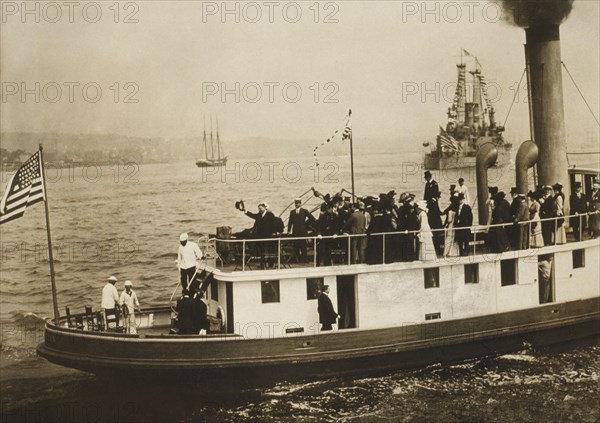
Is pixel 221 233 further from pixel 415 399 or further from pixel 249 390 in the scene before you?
pixel 415 399

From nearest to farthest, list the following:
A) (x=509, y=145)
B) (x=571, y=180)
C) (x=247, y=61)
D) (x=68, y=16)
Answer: (x=68, y=16) < (x=571, y=180) < (x=247, y=61) < (x=509, y=145)

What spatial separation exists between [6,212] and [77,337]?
2461 millimetres

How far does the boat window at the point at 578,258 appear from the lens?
43.3 feet

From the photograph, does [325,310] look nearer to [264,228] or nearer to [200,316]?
[264,228]

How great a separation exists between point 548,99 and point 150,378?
1005cm

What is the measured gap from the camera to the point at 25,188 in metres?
10.2

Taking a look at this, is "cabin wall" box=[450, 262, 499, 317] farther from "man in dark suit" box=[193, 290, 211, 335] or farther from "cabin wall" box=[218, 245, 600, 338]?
"man in dark suit" box=[193, 290, 211, 335]

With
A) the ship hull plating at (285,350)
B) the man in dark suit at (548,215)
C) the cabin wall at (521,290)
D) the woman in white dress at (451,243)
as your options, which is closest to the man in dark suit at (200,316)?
the ship hull plating at (285,350)

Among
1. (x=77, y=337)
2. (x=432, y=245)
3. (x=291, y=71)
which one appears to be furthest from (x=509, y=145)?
(x=77, y=337)

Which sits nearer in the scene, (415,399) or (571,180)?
(415,399)

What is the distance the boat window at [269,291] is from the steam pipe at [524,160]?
5.87 meters

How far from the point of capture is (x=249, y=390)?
10.9 metres

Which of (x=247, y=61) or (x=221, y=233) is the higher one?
(x=247, y=61)

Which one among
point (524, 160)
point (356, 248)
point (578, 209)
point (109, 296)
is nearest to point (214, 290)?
point (109, 296)
